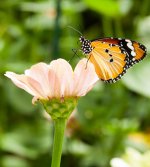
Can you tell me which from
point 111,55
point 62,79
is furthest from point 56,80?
point 111,55

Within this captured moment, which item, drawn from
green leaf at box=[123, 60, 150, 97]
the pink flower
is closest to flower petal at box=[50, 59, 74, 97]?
the pink flower

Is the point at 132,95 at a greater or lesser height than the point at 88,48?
greater

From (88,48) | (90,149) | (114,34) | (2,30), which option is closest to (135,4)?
(114,34)

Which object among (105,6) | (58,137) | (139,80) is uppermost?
(105,6)

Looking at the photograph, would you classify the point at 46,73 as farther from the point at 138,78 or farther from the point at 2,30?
the point at 2,30

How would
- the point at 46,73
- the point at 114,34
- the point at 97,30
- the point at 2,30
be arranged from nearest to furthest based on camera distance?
the point at 46,73 → the point at 114,34 → the point at 2,30 → the point at 97,30

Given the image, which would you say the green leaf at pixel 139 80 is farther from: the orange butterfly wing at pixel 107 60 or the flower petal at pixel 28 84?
the flower petal at pixel 28 84

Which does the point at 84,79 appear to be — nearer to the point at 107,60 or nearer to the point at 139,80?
the point at 107,60

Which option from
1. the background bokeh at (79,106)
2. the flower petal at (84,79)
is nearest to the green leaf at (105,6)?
the background bokeh at (79,106)
